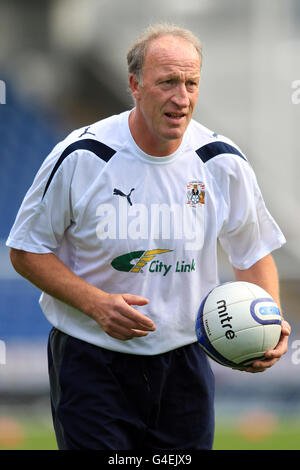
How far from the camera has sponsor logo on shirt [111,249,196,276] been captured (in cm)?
332

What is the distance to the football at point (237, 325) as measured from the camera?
10.5 feet

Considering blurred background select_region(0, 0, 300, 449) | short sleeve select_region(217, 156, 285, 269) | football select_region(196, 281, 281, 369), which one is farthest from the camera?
blurred background select_region(0, 0, 300, 449)

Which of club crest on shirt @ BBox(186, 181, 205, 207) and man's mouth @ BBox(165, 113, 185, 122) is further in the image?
club crest on shirt @ BBox(186, 181, 205, 207)

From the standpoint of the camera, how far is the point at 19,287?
356 inches

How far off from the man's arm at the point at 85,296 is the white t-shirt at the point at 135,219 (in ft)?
0.24

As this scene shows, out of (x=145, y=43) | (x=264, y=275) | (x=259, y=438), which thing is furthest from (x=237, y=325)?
(x=259, y=438)

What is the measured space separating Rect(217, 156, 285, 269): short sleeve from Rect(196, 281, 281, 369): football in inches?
13.5

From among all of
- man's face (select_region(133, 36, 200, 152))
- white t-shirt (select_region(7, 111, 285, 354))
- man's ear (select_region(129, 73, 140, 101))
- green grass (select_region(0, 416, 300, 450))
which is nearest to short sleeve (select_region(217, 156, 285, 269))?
white t-shirt (select_region(7, 111, 285, 354))

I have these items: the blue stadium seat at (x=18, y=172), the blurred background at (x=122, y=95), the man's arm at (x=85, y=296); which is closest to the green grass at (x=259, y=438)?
the blurred background at (x=122, y=95)

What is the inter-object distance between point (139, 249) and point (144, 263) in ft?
0.21

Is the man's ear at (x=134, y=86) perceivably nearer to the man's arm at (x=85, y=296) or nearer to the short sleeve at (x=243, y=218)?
the short sleeve at (x=243, y=218)

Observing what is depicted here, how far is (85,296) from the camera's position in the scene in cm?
322

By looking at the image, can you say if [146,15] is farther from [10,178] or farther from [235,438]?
[235,438]

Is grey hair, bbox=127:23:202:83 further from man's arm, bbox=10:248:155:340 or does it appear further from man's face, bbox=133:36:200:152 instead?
man's arm, bbox=10:248:155:340
